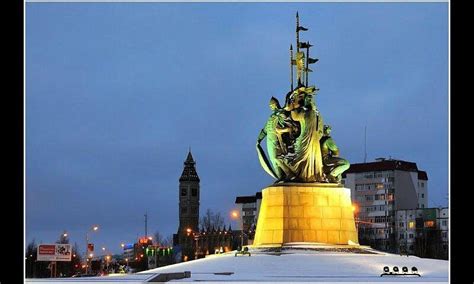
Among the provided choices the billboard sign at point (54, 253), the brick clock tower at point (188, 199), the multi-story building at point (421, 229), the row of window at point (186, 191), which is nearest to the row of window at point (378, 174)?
the multi-story building at point (421, 229)

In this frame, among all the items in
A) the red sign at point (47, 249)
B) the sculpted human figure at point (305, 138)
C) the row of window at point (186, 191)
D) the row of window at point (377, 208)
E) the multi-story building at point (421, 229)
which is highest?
the sculpted human figure at point (305, 138)

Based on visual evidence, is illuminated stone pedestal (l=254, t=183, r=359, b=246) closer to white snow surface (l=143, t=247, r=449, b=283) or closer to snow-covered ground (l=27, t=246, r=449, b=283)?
snow-covered ground (l=27, t=246, r=449, b=283)

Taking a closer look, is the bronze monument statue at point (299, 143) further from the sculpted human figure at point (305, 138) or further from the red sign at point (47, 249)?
the red sign at point (47, 249)

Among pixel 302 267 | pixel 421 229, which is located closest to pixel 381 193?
pixel 421 229

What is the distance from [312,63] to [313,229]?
944 cm

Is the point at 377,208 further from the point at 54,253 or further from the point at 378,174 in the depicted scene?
the point at 54,253

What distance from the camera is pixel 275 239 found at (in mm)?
40531

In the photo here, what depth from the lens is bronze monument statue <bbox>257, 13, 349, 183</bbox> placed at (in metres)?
41.6

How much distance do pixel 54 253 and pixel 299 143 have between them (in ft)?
44.8

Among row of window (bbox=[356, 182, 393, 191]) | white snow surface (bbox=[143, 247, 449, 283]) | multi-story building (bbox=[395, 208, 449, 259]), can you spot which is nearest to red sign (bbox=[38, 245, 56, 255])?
white snow surface (bbox=[143, 247, 449, 283])

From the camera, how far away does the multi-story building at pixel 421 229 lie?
326 feet

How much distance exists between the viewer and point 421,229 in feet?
342

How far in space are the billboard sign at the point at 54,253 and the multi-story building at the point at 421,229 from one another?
6106 centimetres
